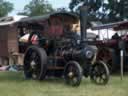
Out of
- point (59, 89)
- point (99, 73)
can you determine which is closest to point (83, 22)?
point (99, 73)

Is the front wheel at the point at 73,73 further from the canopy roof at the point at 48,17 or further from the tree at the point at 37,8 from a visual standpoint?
the tree at the point at 37,8

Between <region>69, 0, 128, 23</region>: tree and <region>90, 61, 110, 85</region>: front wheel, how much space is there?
101ft

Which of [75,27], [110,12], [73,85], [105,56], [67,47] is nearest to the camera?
[73,85]

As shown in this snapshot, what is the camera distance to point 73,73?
41.2ft

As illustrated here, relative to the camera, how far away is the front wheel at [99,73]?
504 inches

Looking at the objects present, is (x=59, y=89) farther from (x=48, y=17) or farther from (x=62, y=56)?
(x=48, y=17)

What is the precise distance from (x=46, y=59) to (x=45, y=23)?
4.07ft

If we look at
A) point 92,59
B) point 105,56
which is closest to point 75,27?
point 92,59

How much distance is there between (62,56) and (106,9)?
33509 mm

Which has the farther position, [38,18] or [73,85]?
[38,18]

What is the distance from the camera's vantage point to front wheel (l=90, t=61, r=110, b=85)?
42.0ft

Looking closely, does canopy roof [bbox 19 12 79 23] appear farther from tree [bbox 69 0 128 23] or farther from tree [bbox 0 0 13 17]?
tree [bbox 0 0 13 17]

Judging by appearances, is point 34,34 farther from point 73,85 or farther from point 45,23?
point 73,85

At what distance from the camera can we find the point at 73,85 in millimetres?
12367
